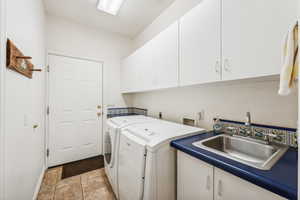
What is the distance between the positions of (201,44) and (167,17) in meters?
1.33

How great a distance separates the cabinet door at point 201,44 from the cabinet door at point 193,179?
2.33ft

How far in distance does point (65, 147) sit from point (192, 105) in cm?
245

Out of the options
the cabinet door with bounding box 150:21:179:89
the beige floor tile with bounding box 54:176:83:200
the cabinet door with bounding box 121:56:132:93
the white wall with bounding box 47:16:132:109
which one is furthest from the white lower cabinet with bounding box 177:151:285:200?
the white wall with bounding box 47:16:132:109

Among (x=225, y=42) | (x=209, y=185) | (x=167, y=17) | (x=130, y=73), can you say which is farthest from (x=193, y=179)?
(x=167, y=17)

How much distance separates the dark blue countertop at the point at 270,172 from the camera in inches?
21.8

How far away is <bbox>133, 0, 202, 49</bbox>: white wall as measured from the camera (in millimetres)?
1811

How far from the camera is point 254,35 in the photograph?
0.87 metres

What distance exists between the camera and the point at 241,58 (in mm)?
931

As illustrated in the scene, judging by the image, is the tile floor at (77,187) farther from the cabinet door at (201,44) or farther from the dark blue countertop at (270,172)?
the cabinet door at (201,44)

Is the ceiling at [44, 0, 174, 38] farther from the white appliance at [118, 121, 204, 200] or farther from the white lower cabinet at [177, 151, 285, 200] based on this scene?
the white lower cabinet at [177, 151, 285, 200]

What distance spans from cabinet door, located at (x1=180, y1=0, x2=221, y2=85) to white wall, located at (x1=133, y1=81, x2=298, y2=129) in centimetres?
28

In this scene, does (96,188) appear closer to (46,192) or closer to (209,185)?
(46,192)

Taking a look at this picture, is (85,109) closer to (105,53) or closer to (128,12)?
(105,53)

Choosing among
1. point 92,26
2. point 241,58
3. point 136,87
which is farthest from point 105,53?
point 241,58
